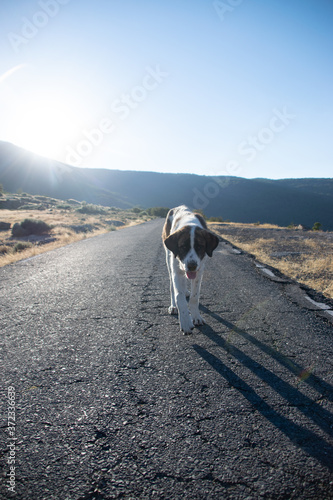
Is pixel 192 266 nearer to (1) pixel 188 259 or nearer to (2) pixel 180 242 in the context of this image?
(1) pixel 188 259

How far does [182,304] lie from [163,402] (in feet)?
4.04

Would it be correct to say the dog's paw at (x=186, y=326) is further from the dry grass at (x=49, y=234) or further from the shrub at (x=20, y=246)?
the shrub at (x=20, y=246)

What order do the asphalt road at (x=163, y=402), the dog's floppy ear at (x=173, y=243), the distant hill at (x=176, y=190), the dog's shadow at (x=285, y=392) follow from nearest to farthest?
the asphalt road at (x=163, y=402) < the dog's shadow at (x=285, y=392) < the dog's floppy ear at (x=173, y=243) < the distant hill at (x=176, y=190)

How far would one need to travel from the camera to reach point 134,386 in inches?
86.4

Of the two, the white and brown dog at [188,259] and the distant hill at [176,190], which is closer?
the white and brown dog at [188,259]

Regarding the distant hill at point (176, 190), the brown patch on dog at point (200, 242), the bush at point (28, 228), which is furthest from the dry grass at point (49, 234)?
the distant hill at point (176, 190)

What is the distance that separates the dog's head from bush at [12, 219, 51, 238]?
1609cm

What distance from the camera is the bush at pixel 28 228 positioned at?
663 inches

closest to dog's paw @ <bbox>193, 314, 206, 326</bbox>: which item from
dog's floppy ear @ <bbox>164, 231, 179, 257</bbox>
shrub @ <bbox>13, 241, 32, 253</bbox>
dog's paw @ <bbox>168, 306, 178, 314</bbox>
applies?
dog's paw @ <bbox>168, 306, 178, 314</bbox>

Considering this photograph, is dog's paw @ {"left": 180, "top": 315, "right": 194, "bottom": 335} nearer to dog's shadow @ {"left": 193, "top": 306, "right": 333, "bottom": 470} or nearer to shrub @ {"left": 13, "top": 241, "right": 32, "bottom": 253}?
dog's shadow @ {"left": 193, "top": 306, "right": 333, "bottom": 470}

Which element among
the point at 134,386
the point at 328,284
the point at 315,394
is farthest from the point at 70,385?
the point at 328,284

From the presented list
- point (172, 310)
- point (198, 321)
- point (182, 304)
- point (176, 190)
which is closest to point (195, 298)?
point (198, 321)

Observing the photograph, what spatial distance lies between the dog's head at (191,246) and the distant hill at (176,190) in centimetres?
9168

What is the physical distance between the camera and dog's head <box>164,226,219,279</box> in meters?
3.16
